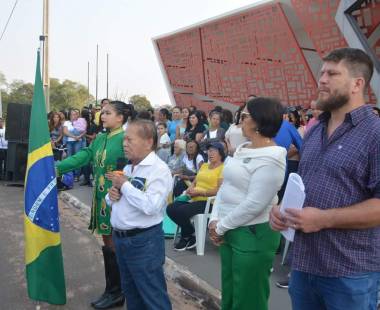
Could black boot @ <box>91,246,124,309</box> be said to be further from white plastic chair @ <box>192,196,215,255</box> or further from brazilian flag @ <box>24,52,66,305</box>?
white plastic chair @ <box>192,196,215,255</box>

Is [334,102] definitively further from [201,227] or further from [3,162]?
[3,162]

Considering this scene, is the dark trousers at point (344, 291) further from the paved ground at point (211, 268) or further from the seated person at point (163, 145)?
the seated person at point (163, 145)

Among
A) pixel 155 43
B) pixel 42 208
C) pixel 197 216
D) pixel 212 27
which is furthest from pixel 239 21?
pixel 42 208

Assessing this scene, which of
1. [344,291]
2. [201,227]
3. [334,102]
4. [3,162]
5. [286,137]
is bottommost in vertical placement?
[3,162]

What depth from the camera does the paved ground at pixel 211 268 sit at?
13.2 feet

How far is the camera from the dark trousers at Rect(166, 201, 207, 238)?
5.63m

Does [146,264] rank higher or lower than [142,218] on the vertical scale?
lower

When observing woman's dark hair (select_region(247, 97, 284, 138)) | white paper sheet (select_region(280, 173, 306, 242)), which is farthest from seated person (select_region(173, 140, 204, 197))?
white paper sheet (select_region(280, 173, 306, 242))

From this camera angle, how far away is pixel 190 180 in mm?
6848

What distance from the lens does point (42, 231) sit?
3.89 meters

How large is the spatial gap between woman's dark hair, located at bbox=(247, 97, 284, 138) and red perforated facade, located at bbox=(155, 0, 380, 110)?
9123mm

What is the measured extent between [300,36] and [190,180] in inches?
370

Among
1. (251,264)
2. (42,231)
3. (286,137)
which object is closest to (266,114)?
(251,264)

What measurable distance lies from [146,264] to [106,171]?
1135 mm
